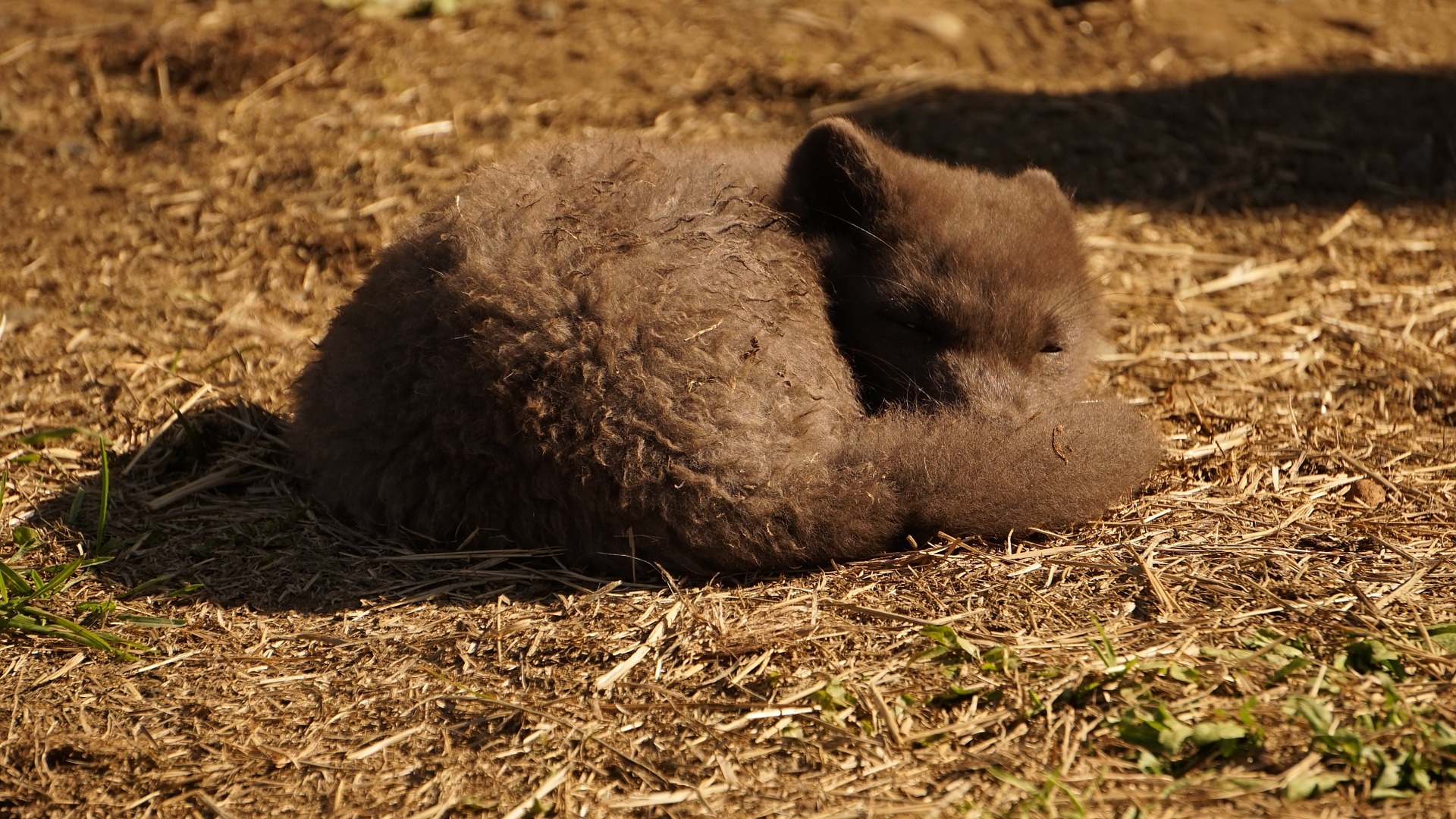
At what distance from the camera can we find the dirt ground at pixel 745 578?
8.94ft

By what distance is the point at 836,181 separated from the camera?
420cm

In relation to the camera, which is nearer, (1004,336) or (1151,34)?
(1004,336)

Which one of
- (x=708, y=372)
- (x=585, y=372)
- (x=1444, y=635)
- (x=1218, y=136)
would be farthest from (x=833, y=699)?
(x=1218, y=136)

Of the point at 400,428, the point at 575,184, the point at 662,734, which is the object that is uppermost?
the point at 575,184

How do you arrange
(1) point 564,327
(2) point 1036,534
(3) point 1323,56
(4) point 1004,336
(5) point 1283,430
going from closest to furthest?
(1) point 564,327, (2) point 1036,534, (4) point 1004,336, (5) point 1283,430, (3) point 1323,56

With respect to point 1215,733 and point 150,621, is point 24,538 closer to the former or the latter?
point 150,621

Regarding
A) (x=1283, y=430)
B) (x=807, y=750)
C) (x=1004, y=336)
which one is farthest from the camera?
(x=1283, y=430)

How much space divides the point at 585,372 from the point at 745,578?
77 cm

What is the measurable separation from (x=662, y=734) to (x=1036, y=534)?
1.44 m

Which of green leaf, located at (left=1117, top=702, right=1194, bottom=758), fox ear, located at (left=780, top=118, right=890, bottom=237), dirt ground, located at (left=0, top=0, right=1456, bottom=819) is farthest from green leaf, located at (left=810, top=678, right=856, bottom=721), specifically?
fox ear, located at (left=780, top=118, right=890, bottom=237)

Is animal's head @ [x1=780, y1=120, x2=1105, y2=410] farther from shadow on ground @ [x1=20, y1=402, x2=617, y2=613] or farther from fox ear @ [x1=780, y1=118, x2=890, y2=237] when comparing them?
shadow on ground @ [x1=20, y1=402, x2=617, y2=613]

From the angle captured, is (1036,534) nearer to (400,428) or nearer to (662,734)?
(662,734)

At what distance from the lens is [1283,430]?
448cm

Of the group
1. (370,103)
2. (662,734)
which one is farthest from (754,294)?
(370,103)
